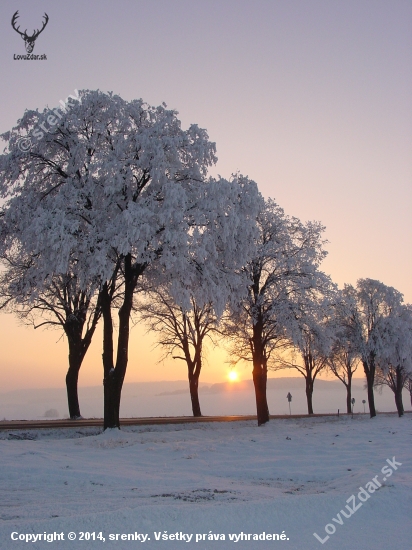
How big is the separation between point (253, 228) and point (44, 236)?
27.0ft

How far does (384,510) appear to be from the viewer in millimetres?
6578

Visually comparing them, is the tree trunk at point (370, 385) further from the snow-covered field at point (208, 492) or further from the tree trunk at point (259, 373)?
the snow-covered field at point (208, 492)

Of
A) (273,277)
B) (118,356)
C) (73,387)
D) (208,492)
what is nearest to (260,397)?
(273,277)

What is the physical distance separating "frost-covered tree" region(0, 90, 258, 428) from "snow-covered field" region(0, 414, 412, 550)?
6.07 m

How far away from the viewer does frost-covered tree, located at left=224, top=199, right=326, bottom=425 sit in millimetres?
24391

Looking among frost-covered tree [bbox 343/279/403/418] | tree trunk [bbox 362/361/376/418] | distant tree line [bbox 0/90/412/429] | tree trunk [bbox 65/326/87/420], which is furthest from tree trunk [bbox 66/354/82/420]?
tree trunk [bbox 362/361/376/418]

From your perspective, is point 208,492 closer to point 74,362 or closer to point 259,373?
point 259,373

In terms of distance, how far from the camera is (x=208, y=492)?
26.3 ft

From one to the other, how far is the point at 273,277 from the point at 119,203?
10.0 meters

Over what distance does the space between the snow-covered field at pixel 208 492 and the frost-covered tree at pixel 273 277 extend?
9.27 m

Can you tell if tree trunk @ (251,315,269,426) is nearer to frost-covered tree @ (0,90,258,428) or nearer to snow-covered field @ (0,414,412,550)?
frost-covered tree @ (0,90,258,428)

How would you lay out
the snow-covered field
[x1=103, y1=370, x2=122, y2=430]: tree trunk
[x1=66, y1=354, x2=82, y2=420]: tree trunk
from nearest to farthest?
1. the snow-covered field
2. [x1=103, y1=370, x2=122, y2=430]: tree trunk
3. [x1=66, y1=354, x2=82, y2=420]: tree trunk

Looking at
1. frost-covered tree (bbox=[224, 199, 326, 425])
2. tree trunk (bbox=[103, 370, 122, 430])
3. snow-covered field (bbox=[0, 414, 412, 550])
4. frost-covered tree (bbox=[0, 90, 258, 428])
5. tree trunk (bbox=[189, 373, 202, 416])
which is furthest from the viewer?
tree trunk (bbox=[189, 373, 202, 416])

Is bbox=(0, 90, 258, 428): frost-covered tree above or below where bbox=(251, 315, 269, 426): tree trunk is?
above
